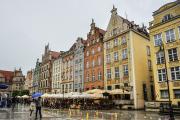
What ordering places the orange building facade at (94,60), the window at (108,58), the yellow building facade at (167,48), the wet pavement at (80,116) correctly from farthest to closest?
the orange building facade at (94,60)
the window at (108,58)
the yellow building facade at (167,48)
the wet pavement at (80,116)

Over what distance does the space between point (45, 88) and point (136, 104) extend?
45070 millimetres

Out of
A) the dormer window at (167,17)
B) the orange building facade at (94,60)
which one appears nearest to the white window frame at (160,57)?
the dormer window at (167,17)

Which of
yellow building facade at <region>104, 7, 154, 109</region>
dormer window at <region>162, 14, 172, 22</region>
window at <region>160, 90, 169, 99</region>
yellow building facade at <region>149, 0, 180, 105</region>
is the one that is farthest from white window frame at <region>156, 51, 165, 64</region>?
dormer window at <region>162, 14, 172, 22</region>

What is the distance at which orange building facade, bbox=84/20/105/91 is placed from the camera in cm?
4635

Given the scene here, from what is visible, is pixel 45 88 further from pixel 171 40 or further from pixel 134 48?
pixel 171 40

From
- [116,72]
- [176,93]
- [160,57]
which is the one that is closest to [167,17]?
[160,57]

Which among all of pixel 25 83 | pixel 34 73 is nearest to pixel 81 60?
pixel 34 73

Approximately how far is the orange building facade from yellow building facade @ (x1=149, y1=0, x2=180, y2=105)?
14564mm

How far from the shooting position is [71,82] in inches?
2260

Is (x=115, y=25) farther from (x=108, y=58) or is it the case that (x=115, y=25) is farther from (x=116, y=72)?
(x=116, y=72)

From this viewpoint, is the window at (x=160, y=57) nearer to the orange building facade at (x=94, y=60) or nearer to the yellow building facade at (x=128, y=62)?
the yellow building facade at (x=128, y=62)

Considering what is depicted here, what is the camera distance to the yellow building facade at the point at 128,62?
122 ft

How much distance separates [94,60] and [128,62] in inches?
458

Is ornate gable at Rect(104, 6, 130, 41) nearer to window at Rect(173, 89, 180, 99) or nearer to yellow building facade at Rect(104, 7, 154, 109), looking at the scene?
yellow building facade at Rect(104, 7, 154, 109)
